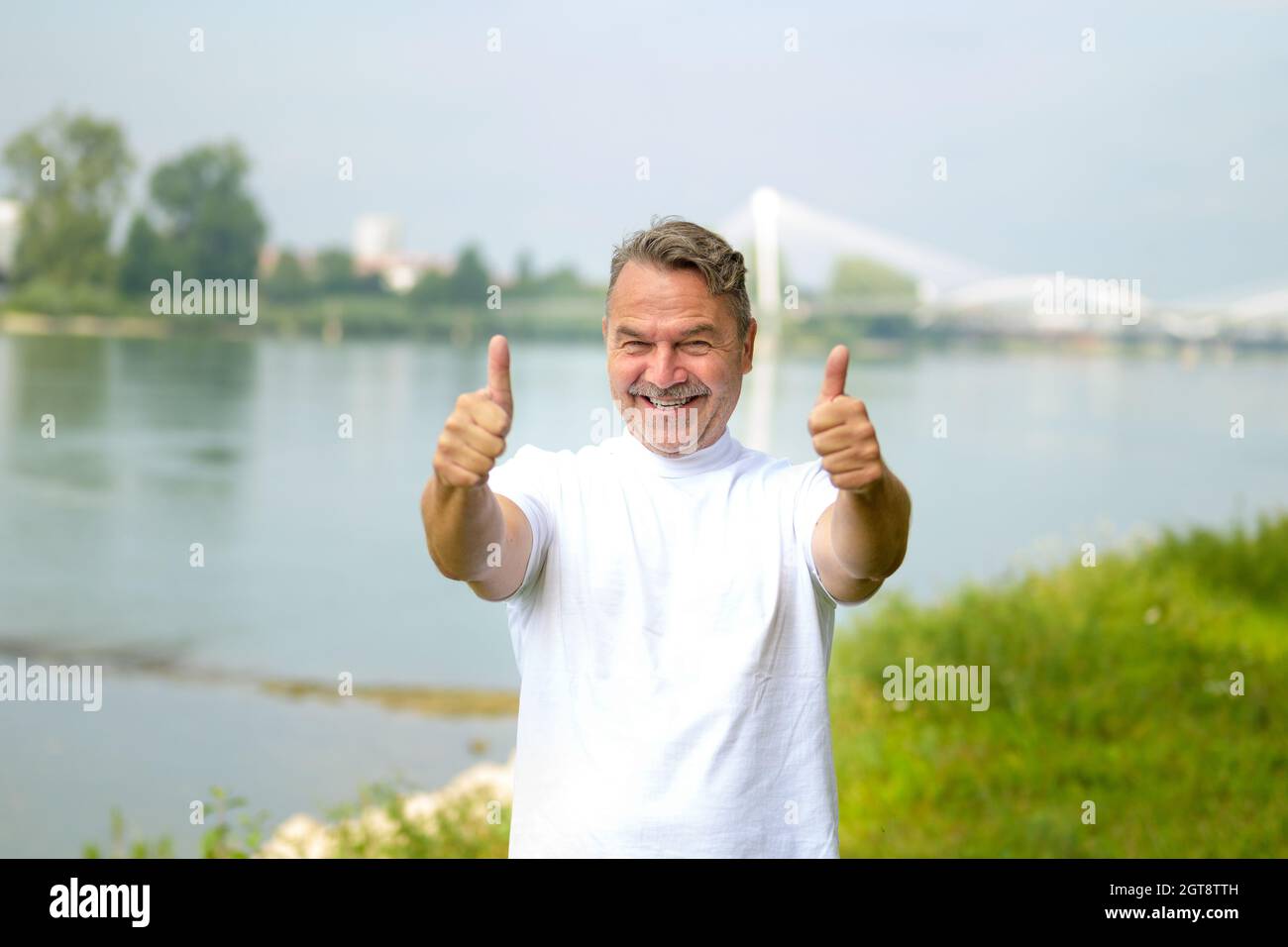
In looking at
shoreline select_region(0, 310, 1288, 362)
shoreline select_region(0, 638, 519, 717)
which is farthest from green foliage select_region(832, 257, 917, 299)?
shoreline select_region(0, 638, 519, 717)

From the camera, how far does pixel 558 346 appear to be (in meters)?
13.9

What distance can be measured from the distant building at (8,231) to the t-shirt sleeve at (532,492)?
50.6 feet

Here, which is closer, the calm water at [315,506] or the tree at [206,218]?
the calm water at [315,506]

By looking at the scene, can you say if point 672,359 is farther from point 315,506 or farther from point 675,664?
point 315,506

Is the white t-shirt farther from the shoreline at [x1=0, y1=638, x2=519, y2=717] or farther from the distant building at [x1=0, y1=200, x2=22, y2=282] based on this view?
the distant building at [x1=0, y1=200, x2=22, y2=282]

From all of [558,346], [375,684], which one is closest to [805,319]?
[558,346]

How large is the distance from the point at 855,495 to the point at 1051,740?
314 centimetres

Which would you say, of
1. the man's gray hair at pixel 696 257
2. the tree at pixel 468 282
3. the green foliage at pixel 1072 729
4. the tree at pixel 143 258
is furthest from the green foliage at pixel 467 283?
the man's gray hair at pixel 696 257

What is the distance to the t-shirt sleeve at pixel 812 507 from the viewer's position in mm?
1572

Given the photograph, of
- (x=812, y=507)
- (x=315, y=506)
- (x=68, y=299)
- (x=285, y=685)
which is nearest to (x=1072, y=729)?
(x=812, y=507)

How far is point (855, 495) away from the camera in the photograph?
1451 millimetres

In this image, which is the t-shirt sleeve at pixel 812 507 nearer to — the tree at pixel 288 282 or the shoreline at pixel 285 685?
the shoreline at pixel 285 685

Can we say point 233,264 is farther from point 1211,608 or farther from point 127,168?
point 1211,608
